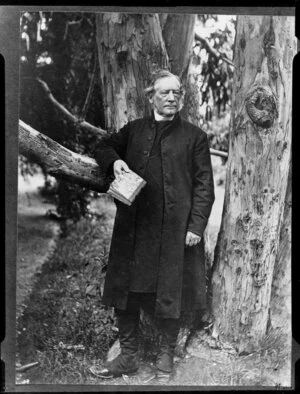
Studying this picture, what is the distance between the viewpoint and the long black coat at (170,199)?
555cm

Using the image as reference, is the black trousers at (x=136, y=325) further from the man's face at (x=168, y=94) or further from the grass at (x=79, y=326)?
the man's face at (x=168, y=94)

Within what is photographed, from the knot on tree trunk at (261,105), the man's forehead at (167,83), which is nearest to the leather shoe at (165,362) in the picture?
the knot on tree trunk at (261,105)

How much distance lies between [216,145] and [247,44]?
834 mm

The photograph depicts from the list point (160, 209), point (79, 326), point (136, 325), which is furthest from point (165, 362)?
point (160, 209)

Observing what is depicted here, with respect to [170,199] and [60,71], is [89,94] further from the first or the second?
[170,199]

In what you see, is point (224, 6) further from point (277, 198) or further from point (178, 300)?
point (178, 300)

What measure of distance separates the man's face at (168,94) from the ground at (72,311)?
557mm

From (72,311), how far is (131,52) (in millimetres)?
2117

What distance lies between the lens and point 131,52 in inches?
219

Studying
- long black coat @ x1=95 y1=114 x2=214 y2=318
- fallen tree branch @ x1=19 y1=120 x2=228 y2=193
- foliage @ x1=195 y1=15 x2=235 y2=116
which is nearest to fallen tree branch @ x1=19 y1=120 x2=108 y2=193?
fallen tree branch @ x1=19 y1=120 x2=228 y2=193

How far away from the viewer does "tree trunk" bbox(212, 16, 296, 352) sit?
5.55m

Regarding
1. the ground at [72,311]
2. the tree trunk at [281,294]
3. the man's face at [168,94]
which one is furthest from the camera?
the tree trunk at [281,294]

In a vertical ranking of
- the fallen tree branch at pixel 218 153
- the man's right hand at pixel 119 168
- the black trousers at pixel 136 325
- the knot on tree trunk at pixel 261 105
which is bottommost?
the black trousers at pixel 136 325

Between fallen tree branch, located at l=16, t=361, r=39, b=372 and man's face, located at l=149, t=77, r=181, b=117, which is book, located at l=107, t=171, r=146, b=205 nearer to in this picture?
man's face, located at l=149, t=77, r=181, b=117
